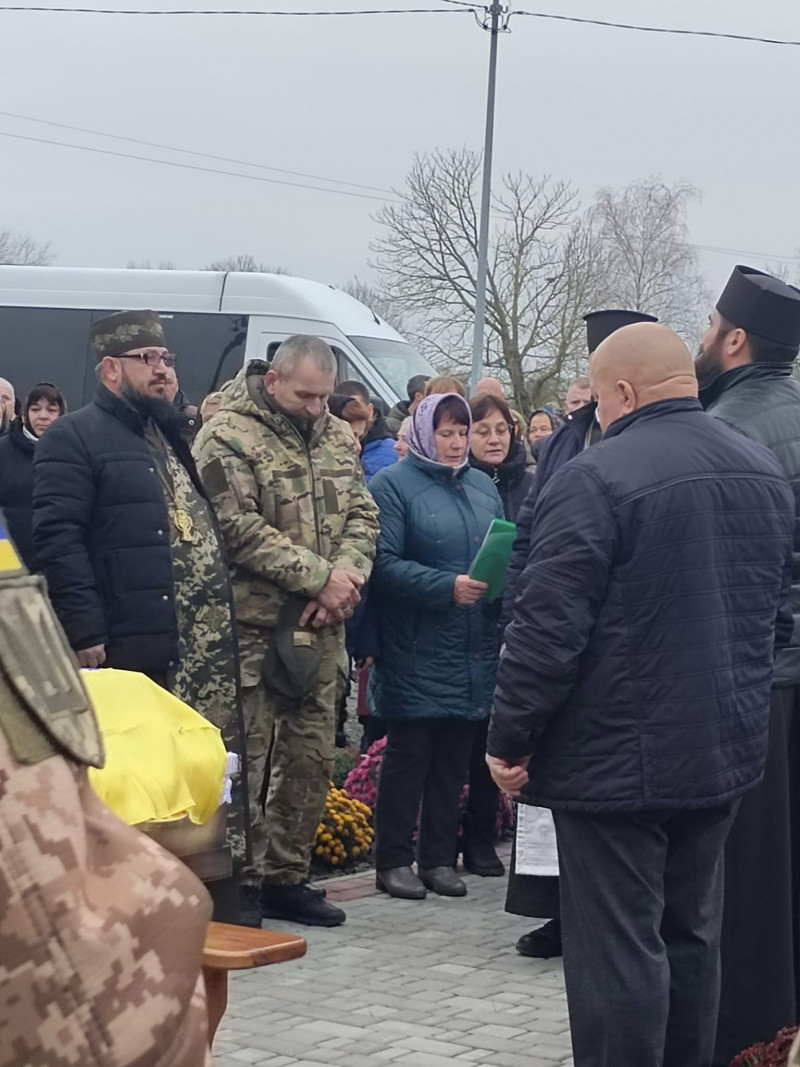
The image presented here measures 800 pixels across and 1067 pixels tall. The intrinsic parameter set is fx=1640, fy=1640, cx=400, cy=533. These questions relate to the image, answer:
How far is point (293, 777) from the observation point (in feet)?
20.3

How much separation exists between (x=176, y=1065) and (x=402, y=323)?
3445 cm

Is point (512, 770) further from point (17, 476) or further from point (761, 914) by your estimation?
point (17, 476)

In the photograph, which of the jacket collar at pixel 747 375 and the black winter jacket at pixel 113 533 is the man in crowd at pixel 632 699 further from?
the black winter jacket at pixel 113 533

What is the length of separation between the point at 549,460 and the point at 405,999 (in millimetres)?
1869

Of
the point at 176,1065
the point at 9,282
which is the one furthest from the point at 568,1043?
the point at 9,282

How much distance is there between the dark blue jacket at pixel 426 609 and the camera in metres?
6.66

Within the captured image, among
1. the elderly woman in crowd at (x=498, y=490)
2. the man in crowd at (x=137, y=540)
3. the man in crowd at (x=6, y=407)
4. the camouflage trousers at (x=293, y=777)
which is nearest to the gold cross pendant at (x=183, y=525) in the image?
the man in crowd at (x=137, y=540)

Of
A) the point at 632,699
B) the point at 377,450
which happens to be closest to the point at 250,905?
the point at 632,699

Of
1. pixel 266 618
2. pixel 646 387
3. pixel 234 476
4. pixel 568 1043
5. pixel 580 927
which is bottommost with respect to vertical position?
pixel 568 1043

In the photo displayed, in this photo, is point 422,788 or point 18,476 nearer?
point 422,788

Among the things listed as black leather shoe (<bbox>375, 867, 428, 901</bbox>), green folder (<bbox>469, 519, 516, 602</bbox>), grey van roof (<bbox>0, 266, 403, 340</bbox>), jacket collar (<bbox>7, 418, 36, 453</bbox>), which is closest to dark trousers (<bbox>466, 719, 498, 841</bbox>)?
black leather shoe (<bbox>375, 867, 428, 901</bbox>)

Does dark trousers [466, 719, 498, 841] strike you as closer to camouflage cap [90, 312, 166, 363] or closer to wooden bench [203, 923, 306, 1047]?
camouflage cap [90, 312, 166, 363]

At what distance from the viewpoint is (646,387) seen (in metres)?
4.14

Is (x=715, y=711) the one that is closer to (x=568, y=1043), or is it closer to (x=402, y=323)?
(x=568, y=1043)
